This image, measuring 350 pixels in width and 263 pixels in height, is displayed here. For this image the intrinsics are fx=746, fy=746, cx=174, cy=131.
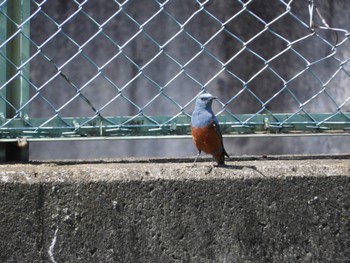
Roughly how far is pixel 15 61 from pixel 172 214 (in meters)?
0.83

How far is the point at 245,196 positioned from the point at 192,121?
0.40 meters

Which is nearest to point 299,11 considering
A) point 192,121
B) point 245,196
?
point 192,121

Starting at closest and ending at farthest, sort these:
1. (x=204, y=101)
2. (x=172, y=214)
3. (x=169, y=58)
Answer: (x=172, y=214) < (x=204, y=101) < (x=169, y=58)

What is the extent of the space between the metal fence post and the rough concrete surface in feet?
0.84

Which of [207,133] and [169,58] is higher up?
[169,58]

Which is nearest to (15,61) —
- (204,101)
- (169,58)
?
(204,101)

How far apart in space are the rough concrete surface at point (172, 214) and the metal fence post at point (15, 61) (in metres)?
0.26

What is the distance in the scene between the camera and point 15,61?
2.78m

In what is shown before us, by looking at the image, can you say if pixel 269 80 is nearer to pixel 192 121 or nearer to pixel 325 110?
pixel 325 110

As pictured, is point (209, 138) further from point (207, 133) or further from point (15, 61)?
point (15, 61)

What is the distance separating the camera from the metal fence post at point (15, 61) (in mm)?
2756

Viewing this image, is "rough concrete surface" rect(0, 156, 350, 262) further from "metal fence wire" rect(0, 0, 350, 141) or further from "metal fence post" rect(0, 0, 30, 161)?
"metal fence wire" rect(0, 0, 350, 141)

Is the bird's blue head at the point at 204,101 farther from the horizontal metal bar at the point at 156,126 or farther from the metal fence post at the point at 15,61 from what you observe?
the metal fence post at the point at 15,61

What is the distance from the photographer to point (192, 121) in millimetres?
2836
